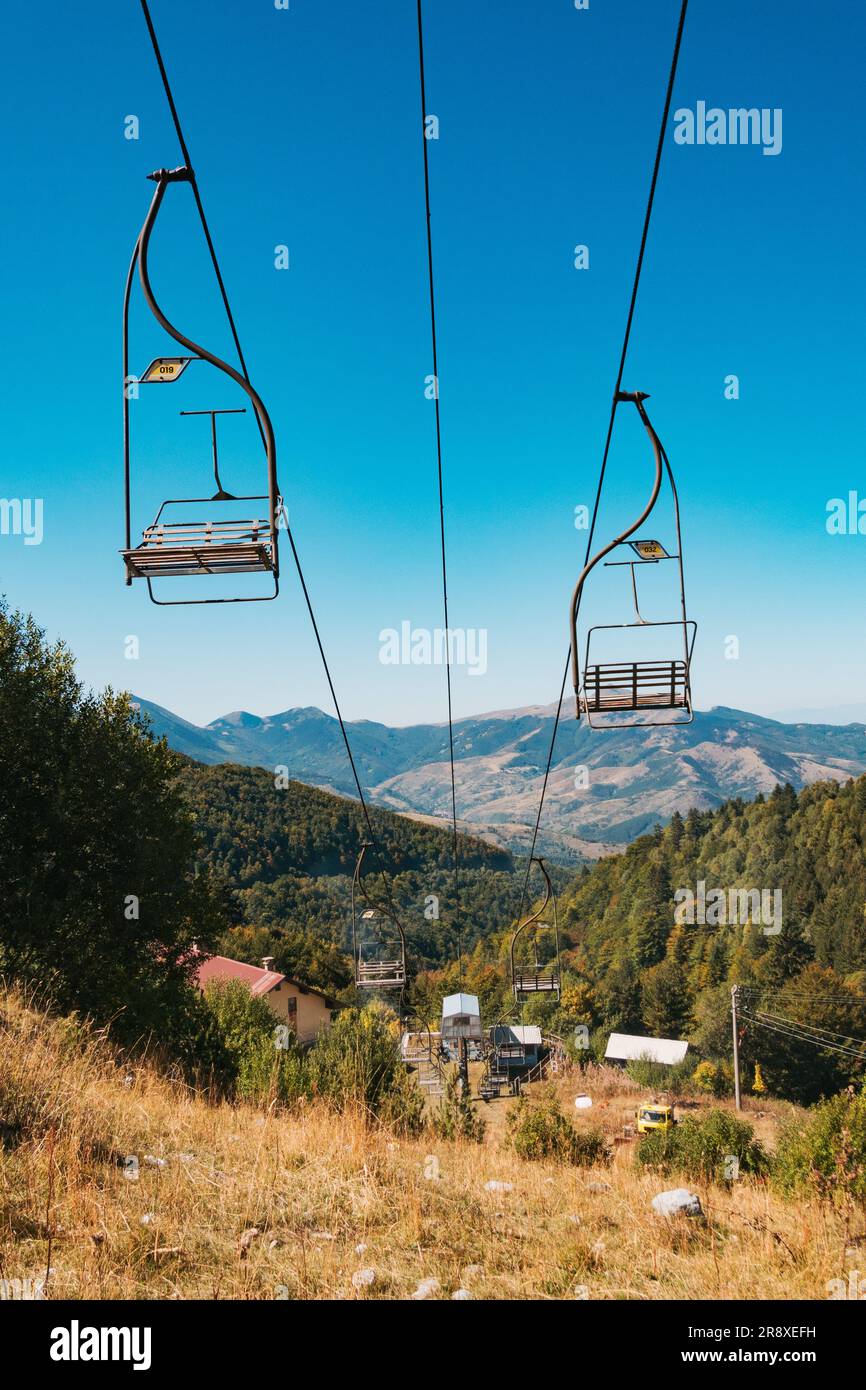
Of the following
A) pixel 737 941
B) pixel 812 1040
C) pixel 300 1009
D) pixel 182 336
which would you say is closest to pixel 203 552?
pixel 182 336

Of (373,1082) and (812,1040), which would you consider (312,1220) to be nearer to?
(373,1082)

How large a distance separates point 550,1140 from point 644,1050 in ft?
170

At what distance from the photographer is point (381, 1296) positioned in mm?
4137

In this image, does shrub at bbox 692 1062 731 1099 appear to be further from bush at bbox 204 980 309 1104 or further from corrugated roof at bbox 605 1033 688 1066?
bush at bbox 204 980 309 1104

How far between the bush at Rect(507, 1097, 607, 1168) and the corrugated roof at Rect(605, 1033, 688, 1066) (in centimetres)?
4610

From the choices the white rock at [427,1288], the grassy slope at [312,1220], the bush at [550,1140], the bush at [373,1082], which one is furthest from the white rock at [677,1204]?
the bush at [550,1140]

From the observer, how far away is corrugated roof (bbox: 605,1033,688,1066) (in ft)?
184

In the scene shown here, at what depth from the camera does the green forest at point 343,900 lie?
16.5 m

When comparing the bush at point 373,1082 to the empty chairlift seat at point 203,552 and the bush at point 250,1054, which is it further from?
the empty chairlift seat at point 203,552

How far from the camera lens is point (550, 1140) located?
10.8 m

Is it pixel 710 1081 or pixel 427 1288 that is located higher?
pixel 427 1288
